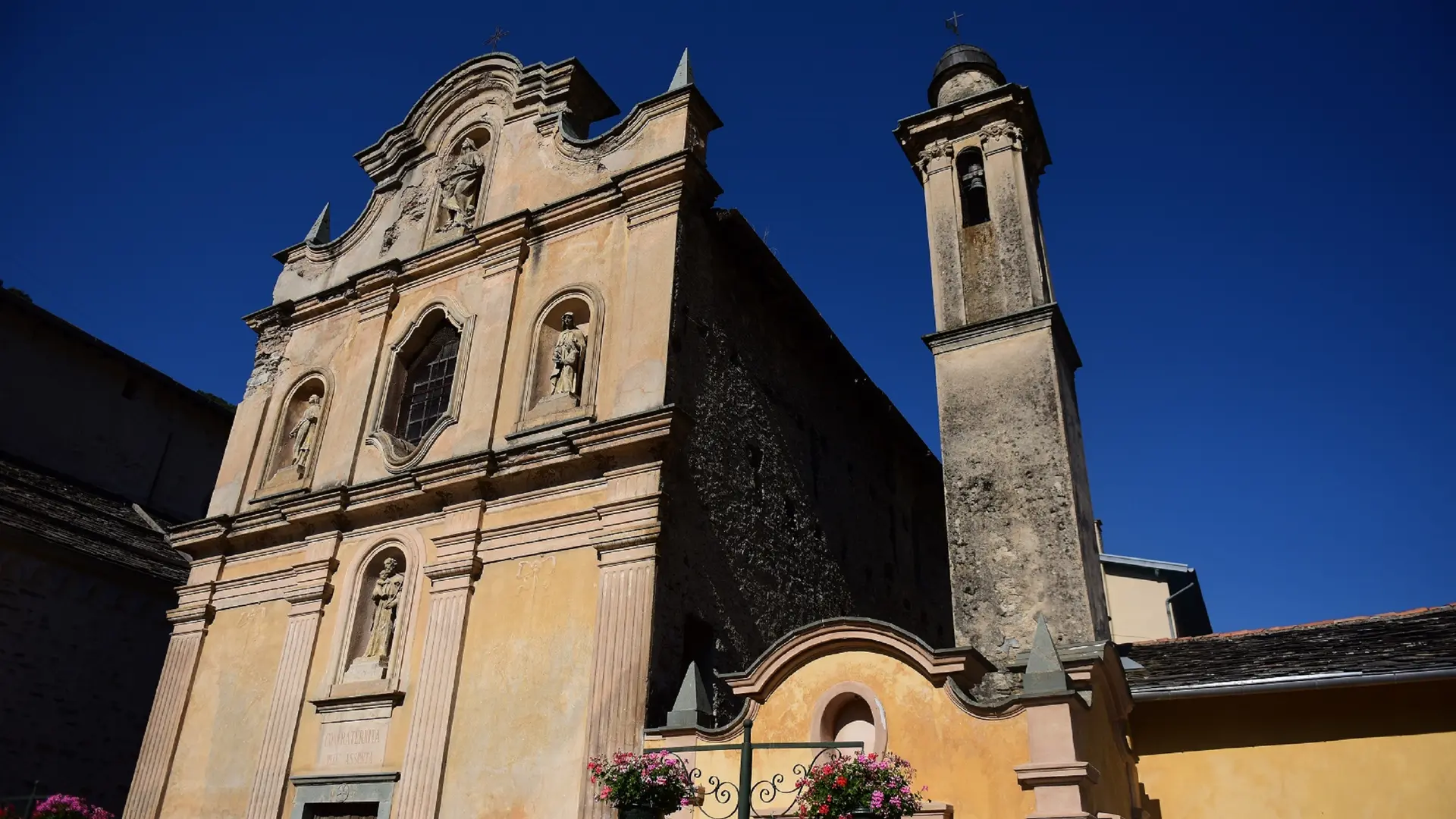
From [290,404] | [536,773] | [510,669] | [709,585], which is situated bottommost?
[536,773]

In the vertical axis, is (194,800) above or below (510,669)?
below

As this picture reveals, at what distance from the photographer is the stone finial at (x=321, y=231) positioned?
17.2 m

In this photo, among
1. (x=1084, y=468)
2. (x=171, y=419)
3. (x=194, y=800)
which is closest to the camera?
(x=1084, y=468)

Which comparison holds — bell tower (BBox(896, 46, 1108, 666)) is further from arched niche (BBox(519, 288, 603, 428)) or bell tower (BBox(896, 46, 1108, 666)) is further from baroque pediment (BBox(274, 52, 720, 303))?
arched niche (BBox(519, 288, 603, 428))

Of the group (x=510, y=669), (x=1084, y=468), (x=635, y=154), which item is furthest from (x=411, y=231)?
(x=1084, y=468)

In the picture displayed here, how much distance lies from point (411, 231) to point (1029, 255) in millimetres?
9351

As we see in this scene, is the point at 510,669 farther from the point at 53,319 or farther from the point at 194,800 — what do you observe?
the point at 53,319

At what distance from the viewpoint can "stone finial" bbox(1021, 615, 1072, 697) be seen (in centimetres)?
759

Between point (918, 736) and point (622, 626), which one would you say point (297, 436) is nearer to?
point (622, 626)

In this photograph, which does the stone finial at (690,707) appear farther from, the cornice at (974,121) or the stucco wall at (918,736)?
the cornice at (974,121)

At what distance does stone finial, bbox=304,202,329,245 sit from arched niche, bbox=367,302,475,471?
12.0 ft

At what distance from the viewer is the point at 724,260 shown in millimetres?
13617

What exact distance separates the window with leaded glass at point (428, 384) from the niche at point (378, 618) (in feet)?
6.45

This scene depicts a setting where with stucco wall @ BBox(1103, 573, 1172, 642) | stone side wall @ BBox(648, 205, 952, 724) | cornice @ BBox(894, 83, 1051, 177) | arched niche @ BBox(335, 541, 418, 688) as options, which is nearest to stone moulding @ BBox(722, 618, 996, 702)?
stone side wall @ BBox(648, 205, 952, 724)
